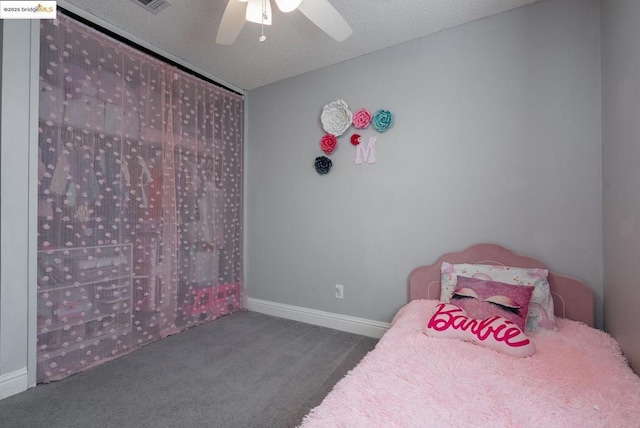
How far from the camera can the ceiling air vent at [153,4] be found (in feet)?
5.80

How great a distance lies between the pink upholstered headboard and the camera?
1.63 metres

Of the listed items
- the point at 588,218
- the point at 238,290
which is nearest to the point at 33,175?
the point at 238,290

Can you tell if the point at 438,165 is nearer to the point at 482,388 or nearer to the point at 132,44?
the point at 482,388

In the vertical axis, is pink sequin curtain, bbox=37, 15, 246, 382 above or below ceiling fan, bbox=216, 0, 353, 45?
below

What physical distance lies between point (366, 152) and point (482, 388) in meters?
1.77

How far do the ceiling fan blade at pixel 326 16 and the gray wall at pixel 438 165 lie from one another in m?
0.82

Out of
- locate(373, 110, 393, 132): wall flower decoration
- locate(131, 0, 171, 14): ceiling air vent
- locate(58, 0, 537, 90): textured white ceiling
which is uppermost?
locate(58, 0, 537, 90): textured white ceiling

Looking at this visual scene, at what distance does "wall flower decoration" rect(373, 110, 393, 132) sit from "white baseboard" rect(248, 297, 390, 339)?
61.5 inches

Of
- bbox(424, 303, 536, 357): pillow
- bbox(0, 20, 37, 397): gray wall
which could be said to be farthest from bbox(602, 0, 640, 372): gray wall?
bbox(0, 20, 37, 397): gray wall

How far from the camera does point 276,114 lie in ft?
9.41

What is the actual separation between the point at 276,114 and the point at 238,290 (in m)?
1.84

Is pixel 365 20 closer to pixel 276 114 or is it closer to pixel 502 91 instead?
pixel 502 91

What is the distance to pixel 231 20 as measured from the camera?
156cm

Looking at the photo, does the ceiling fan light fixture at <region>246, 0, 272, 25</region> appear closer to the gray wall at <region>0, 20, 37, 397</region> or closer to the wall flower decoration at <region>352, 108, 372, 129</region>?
the wall flower decoration at <region>352, 108, 372, 129</region>
